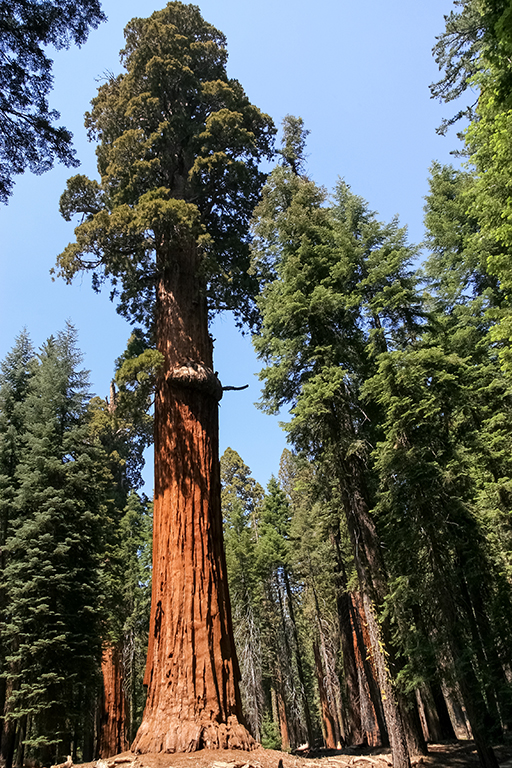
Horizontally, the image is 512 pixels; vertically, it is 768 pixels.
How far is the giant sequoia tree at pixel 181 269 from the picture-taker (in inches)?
211

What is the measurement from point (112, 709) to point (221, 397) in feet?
41.1

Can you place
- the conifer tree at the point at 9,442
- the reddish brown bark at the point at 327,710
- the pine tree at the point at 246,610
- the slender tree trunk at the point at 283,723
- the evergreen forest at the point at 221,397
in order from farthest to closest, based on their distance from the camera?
the slender tree trunk at the point at 283,723 → the reddish brown bark at the point at 327,710 → the pine tree at the point at 246,610 → the conifer tree at the point at 9,442 → the evergreen forest at the point at 221,397

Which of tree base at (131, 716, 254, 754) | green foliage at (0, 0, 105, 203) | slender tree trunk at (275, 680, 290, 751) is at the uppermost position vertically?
green foliage at (0, 0, 105, 203)

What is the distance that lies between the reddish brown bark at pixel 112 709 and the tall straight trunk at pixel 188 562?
32.1 feet

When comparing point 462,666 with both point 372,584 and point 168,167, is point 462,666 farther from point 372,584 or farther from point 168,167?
point 168,167

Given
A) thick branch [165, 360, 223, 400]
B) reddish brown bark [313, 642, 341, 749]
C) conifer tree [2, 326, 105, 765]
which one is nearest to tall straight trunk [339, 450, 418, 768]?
thick branch [165, 360, 223, 400]

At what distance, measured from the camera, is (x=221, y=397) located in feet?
24.8

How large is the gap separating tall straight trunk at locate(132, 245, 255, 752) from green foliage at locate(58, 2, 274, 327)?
95 centimetres

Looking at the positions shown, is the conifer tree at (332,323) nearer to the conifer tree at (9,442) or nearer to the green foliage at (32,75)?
the green foliage at (32,75)

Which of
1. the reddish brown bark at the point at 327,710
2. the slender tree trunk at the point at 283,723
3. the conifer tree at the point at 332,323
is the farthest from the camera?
the slender tree trunk at the point at 283,723

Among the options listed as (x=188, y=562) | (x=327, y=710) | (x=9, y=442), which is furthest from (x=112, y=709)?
(x=327, y=710)

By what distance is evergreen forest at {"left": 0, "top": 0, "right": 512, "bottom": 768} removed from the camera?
20.0ft

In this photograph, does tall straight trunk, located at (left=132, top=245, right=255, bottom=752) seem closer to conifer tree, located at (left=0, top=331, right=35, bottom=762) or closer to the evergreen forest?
the evergreen forest

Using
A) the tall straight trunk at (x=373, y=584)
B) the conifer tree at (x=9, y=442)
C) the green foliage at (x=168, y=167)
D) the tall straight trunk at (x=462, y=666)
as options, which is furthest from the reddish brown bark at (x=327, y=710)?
the green foliage at (x=168, y=167)
